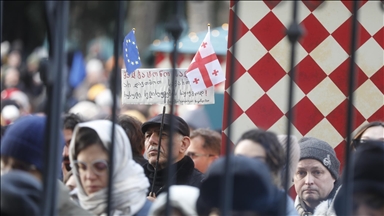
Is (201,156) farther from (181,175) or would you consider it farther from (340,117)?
(340,117)

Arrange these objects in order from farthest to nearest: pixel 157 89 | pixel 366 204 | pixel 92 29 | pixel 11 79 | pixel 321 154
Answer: pixel 92 29 < pixel 11 79 < pixel 157 89 < pixel 321 154 < pixel 366 204

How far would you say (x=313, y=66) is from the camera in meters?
5.36

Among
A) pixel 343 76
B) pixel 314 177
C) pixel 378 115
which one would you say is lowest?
pixel 314 177

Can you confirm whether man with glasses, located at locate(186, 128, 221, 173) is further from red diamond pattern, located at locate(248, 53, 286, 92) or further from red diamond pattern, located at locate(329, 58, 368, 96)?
red diamond pattern, located at locate(329, 58, 368, 96)

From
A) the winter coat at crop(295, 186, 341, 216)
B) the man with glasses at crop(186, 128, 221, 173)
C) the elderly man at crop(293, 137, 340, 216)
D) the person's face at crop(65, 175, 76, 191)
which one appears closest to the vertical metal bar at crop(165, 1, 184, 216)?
the winter coat at crop(295, 186, 341, 216)

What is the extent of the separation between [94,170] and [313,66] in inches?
95.7

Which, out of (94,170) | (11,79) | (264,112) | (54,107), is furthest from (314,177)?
(11,79)

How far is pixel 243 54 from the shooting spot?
17.5ft

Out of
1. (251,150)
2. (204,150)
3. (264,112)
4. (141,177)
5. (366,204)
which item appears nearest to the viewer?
(366,204)

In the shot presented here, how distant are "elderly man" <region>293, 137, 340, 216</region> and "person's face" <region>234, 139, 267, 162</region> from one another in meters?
1.30

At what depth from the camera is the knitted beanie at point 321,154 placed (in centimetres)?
462

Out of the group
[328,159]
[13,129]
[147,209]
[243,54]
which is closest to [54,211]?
[13,129]

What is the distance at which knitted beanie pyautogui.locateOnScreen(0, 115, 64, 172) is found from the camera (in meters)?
3.10

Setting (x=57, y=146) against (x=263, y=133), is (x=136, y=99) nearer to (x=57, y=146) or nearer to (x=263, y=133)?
(x=263, y=133)
